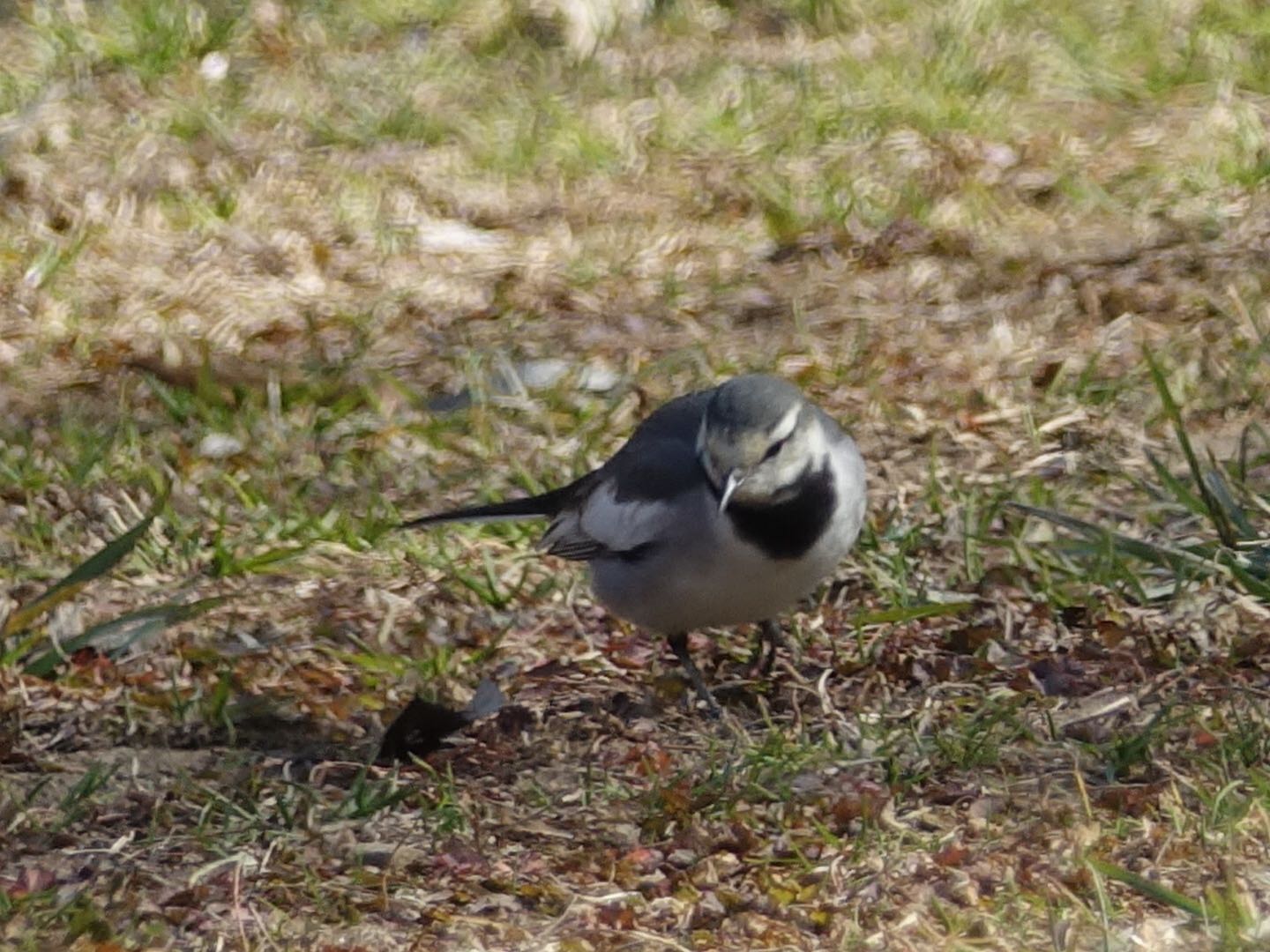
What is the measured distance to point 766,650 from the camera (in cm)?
518

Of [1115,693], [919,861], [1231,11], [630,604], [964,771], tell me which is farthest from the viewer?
[1231,11]

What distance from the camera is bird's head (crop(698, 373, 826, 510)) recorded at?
15.7ft

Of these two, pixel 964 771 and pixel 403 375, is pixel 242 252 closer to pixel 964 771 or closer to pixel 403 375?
pixel 403 375

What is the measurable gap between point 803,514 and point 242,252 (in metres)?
2.92

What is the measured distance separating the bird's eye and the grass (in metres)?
0.44

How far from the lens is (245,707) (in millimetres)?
4859

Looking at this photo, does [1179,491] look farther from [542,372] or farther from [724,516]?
[542,372]

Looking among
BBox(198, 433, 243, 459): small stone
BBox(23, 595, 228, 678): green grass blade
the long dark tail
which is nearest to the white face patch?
the long dark tail

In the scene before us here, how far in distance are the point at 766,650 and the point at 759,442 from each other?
1.97ft

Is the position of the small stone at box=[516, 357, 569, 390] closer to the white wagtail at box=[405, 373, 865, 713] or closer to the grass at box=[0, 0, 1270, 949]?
the grass at box=[0, 0, 1270, 949]

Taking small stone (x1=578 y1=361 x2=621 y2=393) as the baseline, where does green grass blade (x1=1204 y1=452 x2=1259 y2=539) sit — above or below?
above

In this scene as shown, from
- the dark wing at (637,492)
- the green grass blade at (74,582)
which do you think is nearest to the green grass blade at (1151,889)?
the dark wing at (637,492)

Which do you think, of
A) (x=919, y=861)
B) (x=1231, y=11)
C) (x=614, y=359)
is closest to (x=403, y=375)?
(x=614, y=359)

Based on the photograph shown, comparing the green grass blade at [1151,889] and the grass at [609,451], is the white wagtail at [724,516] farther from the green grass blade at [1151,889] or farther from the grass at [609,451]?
the green grass blade at [1151,889]
